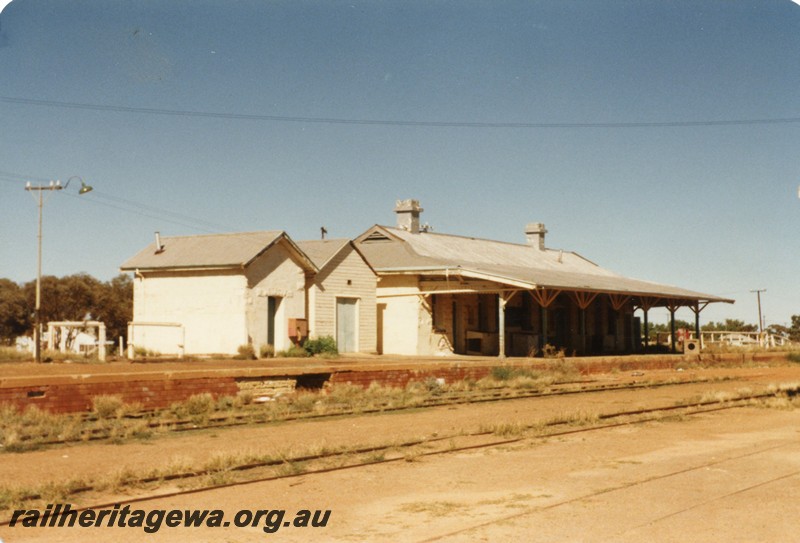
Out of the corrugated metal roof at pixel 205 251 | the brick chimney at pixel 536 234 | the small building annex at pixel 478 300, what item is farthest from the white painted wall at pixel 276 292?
the brick chimney at pixel 536 234

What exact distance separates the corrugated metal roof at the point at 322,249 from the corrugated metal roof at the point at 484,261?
7.61ft

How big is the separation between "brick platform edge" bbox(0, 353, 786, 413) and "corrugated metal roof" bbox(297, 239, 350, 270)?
6.78 meters

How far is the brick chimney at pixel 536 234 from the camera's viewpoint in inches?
1786

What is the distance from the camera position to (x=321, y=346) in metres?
25.7

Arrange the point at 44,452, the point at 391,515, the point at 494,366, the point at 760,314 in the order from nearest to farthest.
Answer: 1. the point at 391,515
2. the point at 44,452
3. the point at 494,366
4. the point at 760,314

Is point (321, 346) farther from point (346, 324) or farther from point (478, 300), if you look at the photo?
point (478, 300)

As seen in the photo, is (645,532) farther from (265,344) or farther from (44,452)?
(265,344)

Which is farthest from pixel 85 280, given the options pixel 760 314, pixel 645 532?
pixel 760 314

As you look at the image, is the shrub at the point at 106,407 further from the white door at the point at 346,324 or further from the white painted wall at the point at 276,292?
the white door at the point at 346,324

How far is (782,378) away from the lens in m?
Answer: 26.1

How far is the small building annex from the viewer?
93.1 ft

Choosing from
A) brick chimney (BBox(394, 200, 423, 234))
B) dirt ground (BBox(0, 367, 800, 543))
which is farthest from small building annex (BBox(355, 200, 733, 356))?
dirt ground (BBox(0, 367, 800, 543))

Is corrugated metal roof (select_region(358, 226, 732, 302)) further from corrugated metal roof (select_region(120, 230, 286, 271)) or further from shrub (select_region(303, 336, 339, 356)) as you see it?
corrugated metal roof (select_region(120, 230, 286, 271))

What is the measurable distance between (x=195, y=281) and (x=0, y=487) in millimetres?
17394
